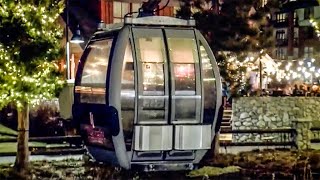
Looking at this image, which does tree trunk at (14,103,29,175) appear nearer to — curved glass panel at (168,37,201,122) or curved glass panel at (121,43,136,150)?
curved glass panel at (121,43,136,150)

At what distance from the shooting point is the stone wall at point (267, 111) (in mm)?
27109

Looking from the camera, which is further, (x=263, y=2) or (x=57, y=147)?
(x=263, y=2)

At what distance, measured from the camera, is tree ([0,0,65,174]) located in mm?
13805

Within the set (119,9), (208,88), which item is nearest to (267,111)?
(119,9)

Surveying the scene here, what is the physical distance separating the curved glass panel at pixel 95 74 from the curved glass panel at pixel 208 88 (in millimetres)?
1643

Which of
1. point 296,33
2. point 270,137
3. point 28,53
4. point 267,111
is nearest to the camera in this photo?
point 28,53

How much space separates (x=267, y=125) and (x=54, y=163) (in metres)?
12.4

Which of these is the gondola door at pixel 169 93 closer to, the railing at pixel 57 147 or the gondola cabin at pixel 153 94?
the gondola cabin at pixel 153 94

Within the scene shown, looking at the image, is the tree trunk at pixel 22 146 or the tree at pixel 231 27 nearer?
the tree trunk at pixel 22 146

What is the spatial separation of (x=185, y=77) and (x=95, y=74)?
68.2 inches

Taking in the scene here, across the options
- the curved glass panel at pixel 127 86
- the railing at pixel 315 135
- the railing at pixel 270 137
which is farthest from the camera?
the railing at pixel 315 135

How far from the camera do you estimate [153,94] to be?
452 inches

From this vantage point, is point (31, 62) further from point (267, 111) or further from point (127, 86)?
point (267, 111)

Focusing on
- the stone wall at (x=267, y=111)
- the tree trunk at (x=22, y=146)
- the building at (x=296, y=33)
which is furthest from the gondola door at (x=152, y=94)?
the building at (x=296, y=33)
